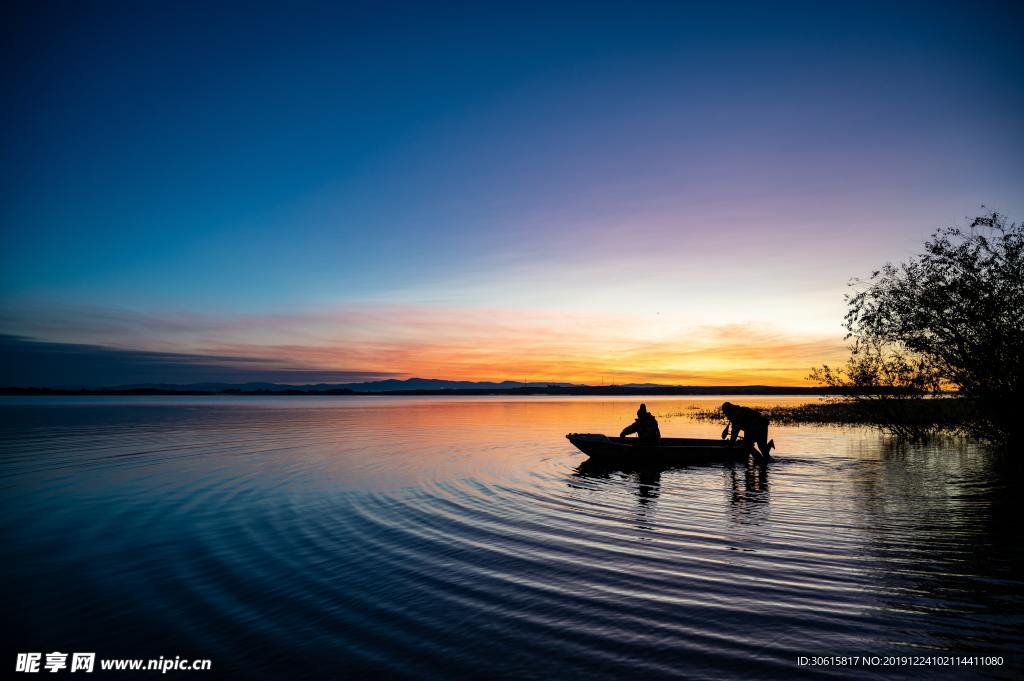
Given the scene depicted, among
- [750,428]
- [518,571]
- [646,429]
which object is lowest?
Answer: [518,571]

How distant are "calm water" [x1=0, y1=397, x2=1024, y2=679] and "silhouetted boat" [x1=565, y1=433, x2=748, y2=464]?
293cm

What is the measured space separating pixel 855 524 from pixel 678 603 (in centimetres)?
755

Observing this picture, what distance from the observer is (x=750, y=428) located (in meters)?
25.3

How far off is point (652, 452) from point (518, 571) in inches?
614

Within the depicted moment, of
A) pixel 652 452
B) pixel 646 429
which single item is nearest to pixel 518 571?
pixel 652 452

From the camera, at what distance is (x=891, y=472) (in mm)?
21484

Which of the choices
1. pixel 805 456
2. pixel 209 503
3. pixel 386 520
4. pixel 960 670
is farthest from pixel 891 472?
pixel 209 503

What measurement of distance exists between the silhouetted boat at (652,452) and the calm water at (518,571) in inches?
115

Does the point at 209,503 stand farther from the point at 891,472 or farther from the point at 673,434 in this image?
the point at 673,434

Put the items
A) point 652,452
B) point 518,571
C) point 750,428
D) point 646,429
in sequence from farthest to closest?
point 646,429
point 750,428
point 652,452
point 518,571

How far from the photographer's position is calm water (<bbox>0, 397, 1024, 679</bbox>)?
660cm

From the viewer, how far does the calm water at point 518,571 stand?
260 inches

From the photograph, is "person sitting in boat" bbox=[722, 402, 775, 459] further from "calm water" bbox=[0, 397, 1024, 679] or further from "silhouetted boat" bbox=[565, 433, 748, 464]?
"calm water" bbox=[0, 397, 1024, 679]

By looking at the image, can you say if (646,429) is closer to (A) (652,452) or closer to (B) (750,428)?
(A) (652,452)
